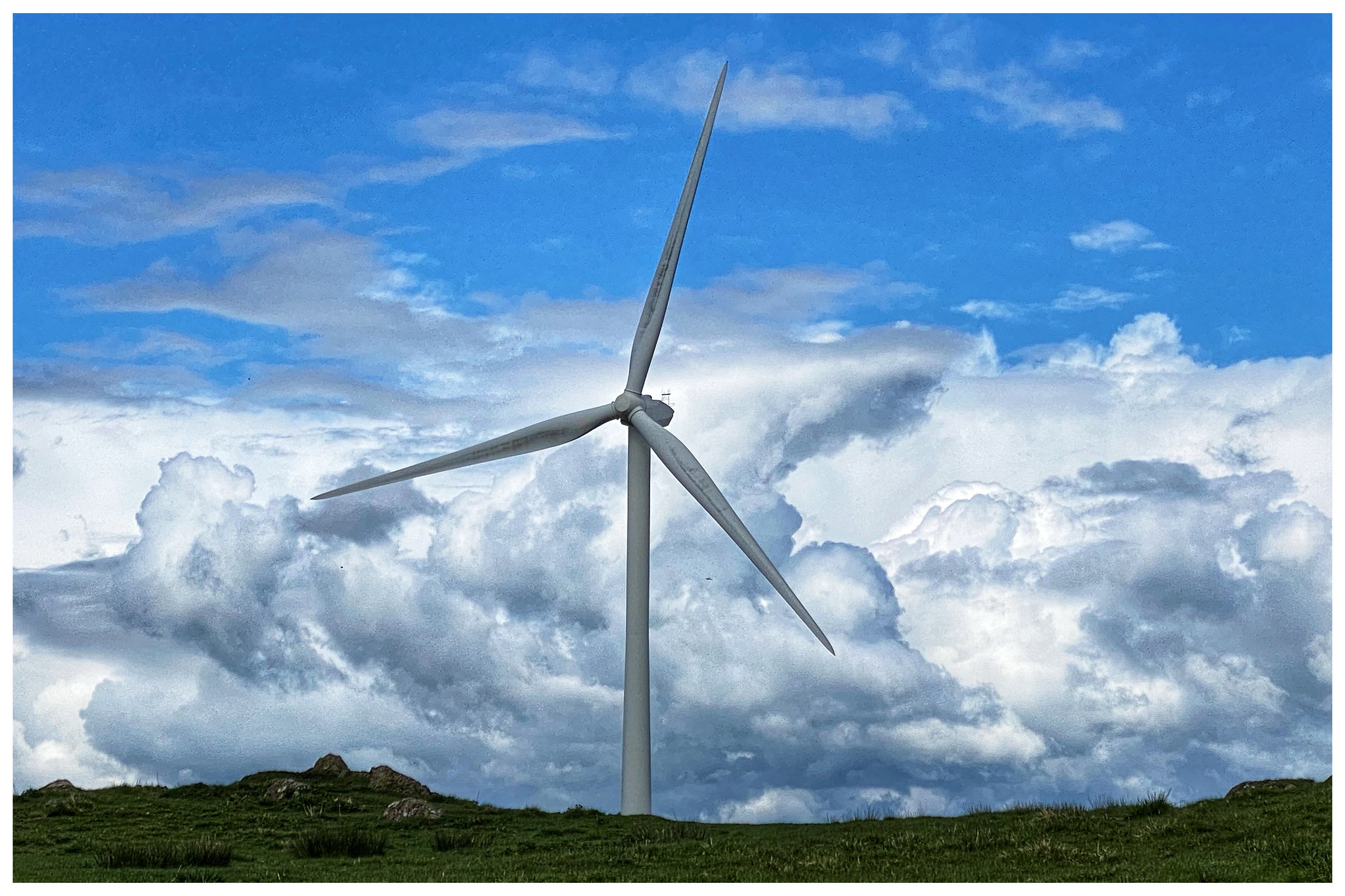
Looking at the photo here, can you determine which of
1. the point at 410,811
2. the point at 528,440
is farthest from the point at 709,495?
the point at 410,811

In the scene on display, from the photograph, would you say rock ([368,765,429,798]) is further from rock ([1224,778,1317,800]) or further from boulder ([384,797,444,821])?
rock ([1224,778,1317,800])

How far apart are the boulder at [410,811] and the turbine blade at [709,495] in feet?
47.9

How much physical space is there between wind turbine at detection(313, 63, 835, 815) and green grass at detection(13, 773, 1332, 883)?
3413mm

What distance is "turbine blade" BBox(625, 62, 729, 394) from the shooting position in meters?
57.2

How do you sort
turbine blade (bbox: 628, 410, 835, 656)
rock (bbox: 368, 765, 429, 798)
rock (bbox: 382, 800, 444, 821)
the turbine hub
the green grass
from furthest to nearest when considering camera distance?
rock (bbox: 368, 765, 429, 798) → the turbine hub → rock (bbox: 382, 800, 444, 821) → turbine blade (bbox: 628, 410, 835, 656) → the green grass

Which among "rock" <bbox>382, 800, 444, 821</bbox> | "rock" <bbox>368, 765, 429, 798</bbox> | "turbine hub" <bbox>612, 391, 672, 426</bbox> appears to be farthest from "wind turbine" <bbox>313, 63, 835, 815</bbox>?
"rock" <bbox>368, 765, 429, 798</bbox>

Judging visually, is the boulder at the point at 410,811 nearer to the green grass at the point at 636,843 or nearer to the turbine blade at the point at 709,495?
the green grass at the point at 636,843

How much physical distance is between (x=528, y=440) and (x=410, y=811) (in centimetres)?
1426

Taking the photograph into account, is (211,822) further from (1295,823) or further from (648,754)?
(1295,823)

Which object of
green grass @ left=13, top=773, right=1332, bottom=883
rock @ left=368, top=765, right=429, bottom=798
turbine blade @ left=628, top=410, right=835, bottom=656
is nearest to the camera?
green grass @ left=13, top=773, right=1332, bottom=883

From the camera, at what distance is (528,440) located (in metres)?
56.3

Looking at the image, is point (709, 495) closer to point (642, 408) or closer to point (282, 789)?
point (642, 408)

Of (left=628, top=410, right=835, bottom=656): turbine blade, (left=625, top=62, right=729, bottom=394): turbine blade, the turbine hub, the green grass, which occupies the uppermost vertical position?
(left=625, top=62, right=729, bottom=394): turbine blade

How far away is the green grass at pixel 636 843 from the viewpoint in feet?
121
